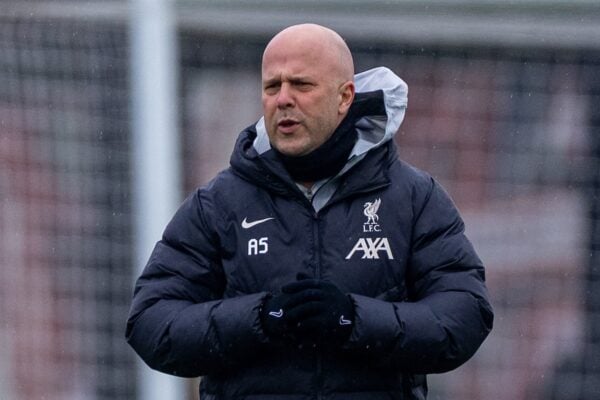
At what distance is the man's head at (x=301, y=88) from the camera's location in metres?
3.38

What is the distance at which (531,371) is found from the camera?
21.0 feet

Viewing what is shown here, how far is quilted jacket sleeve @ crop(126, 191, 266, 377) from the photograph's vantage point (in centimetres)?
328

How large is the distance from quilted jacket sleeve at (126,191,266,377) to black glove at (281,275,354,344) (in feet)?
0.30

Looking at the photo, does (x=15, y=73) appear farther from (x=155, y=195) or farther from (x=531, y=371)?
(x=531, y=371)

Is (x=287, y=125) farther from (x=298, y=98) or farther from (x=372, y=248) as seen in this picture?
(x=372, y=248)

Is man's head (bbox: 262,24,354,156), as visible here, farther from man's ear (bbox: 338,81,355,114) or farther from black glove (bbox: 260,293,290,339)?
black glove (bbox: 260,293,290,339)

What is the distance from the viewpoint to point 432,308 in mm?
3326

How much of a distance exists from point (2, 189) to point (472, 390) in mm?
2084

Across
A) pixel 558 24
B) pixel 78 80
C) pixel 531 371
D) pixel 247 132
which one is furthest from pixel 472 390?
pixel 247 132

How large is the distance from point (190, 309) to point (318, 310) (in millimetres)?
322

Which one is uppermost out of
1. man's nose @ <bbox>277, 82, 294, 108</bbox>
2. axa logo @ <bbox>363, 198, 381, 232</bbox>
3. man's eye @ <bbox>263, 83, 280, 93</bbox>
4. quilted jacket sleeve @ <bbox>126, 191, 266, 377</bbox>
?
man's eye @ <bbox>263, 83, 280, 93</bbox>

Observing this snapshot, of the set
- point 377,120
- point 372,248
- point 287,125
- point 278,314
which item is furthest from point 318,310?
point 377,120

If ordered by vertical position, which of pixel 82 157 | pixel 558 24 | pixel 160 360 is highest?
pixel 558 24

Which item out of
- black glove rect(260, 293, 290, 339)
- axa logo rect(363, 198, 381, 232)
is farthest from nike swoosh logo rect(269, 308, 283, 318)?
axa logo rect(363, 198, 381, 232)
